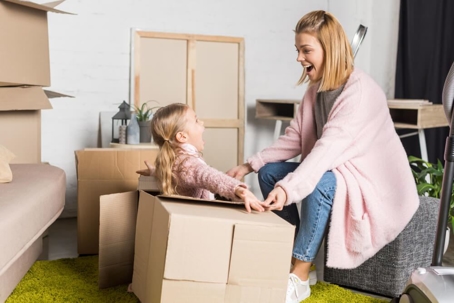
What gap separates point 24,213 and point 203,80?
94.0 inches

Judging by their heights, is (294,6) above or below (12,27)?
above

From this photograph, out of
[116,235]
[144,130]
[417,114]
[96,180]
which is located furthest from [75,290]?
[417,114]

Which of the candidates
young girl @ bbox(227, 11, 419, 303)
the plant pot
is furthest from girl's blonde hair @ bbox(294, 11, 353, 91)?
the plant pot

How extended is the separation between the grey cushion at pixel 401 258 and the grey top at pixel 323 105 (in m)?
0.45

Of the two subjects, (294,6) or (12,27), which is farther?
(294,6)

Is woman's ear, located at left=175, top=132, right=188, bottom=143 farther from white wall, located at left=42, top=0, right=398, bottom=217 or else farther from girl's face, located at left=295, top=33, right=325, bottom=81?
white wall, located at left=42, top=0, right=398, bottom=217

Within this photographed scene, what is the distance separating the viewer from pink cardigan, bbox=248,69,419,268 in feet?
6.39

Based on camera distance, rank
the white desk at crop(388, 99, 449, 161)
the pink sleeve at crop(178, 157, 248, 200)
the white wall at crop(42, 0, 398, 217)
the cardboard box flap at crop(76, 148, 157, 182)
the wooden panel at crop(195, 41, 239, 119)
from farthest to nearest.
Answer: the wooden panel at crop(195, 41, 239, 119)
the white wall at crop(42, 0, 398, 217)
the white desk at crop(388, 99, 449, 161)
the cardboard box flap at crop(76, 148, 157, 182)
the pink sleeve at crop(178, 157, 248, 200)

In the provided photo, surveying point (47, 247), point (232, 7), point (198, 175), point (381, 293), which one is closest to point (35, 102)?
point (47, 247)

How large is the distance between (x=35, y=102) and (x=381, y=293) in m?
1.57

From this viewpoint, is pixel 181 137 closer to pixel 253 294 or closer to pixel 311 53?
pixel 311 53

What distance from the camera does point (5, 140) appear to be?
8.04ft

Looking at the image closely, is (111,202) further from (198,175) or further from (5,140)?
(5,140)

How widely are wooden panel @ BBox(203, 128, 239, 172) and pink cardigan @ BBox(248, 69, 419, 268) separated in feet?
6.58
